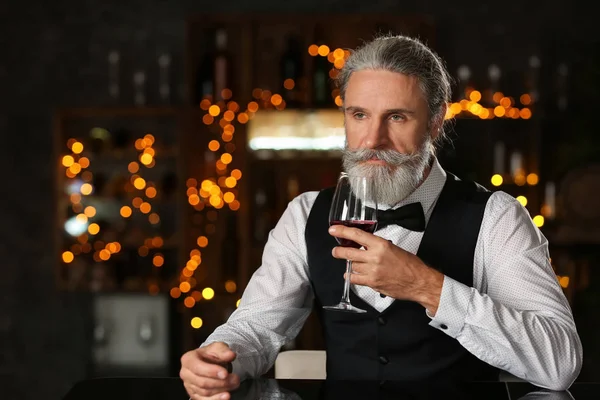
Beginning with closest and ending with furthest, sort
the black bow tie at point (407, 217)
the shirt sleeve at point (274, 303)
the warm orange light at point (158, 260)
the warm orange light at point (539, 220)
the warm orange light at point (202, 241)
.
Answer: the shirt sleeve at point (274, 303) < the black bow tie at point (407, 217) < the warm orange light at point (539, 220) < the warm orange light at point (202, 241) < the warm orange light at point (158, 260)

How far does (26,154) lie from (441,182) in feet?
10.8

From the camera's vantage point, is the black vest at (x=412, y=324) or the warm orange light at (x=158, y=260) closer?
the black vest at (x=412, y=324)

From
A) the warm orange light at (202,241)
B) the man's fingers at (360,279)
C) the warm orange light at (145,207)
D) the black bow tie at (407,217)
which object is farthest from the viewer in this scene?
the warm orange light at (145,207)

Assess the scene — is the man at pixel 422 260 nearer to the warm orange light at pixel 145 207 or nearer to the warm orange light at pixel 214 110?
the warm orange light at pixel 214 110

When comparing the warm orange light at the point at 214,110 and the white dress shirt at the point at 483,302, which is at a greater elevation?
the warm orange light at the point at 214,110

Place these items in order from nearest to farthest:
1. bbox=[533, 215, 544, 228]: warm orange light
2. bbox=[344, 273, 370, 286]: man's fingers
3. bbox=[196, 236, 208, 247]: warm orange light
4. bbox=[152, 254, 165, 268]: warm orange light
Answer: bbox=[344, 273, 370, 286]: man's fingers → bbox=[533, 215, 544, 228]: warm orange light → bbox=[196, 236, 208, 247]: warm orange light → bbox=[152, 254, 165, 268]: warm orange light

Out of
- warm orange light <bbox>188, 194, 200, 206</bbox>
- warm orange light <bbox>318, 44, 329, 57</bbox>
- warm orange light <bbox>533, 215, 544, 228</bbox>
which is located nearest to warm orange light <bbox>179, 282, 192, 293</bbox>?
warm orange light <bbox>188, 194, 200, 206</bbox>

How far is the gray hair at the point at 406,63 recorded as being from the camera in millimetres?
1977

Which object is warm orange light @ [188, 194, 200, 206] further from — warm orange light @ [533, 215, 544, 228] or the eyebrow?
the eyebrow

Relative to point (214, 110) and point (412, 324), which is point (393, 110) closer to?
point (412, 324)

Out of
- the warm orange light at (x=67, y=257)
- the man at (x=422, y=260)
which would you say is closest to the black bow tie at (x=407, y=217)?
the man at (x=422, y=260)

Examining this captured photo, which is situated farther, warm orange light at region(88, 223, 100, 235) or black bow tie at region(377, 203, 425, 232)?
warm orange light at region(88, 223, 100, 235)

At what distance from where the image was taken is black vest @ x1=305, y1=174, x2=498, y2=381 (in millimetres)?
1959

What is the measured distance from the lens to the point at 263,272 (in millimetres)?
2088
